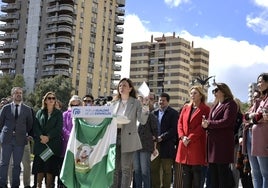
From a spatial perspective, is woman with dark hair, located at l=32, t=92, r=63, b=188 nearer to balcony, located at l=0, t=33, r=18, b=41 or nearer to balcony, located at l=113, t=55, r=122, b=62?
balcony, located at l=113, t=55, r=122, b=62

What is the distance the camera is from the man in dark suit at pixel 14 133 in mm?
9773

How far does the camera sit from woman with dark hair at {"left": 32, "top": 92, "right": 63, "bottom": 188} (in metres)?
9.74

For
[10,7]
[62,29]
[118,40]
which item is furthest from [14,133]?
[10,7]

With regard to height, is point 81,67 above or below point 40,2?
below

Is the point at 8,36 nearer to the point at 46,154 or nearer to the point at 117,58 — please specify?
the point at 117,58

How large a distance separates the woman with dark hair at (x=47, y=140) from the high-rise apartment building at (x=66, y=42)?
81268 millimetres

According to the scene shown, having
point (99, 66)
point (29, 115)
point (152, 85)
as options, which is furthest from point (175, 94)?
point (29, 115)

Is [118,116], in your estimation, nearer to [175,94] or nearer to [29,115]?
[29,115]

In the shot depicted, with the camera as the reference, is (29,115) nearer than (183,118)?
No

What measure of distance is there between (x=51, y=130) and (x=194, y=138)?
10.5 feet

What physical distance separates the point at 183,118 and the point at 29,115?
348 cm

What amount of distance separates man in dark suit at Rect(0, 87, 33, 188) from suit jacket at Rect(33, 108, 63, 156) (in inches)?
9.2

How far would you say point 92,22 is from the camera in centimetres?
9938

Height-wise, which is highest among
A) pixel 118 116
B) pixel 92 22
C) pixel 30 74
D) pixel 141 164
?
pixel 92 22
